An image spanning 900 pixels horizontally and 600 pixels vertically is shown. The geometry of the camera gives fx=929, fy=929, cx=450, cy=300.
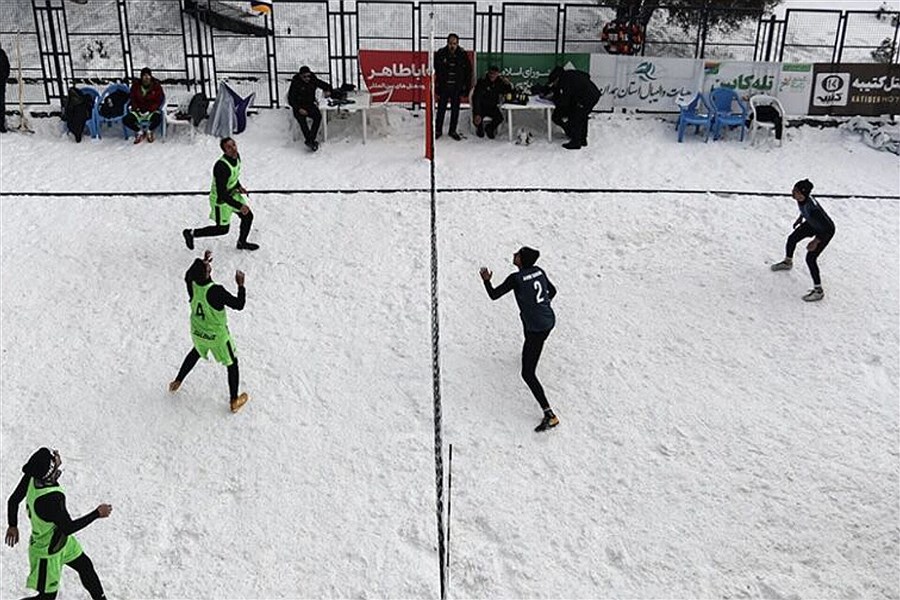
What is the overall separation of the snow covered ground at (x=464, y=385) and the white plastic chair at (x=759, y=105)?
3.94 ft

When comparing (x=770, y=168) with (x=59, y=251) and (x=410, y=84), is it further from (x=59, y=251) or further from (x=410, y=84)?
(x=59, y=251)

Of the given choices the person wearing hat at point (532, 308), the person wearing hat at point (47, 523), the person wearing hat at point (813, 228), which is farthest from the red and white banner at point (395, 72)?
the person wearing hat at point (47, 523)

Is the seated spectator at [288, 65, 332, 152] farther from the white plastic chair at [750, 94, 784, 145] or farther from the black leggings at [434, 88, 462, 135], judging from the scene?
the white plastic chair at [750, 94, 784, 145]

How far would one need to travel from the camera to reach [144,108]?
15.3 metres

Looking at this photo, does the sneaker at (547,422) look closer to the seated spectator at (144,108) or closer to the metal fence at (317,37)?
the metal fence at (317,37)

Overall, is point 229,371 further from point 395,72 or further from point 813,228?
point 395,72

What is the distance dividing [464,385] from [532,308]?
1.33m

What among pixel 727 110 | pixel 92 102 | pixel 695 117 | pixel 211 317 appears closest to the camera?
pixel 211 317

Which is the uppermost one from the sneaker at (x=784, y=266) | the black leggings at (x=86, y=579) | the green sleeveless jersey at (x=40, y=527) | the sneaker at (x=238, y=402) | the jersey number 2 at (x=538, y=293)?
the jersey number 2 at (x=538, y=293)

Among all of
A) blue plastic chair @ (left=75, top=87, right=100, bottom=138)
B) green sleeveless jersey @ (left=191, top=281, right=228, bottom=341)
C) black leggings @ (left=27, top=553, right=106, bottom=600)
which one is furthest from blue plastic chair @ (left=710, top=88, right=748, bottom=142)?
black leggings @ (left=27, top=553, right=106, bottom=600)

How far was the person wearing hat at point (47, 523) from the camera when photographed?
642 centimetres

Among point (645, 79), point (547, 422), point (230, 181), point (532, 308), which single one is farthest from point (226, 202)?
point (645, 79)

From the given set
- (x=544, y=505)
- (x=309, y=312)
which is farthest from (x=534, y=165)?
(x=544, y=505)

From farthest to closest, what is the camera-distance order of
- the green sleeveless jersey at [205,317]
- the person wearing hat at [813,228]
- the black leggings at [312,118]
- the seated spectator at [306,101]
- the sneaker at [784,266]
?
1. the black leggings at [312,118]
2. the seated spectator at [306,101]
3. the sneaker at [784,266]
4. the person wearing hat at [813,228]
5. the green sleeveless jersey at [205,317]
